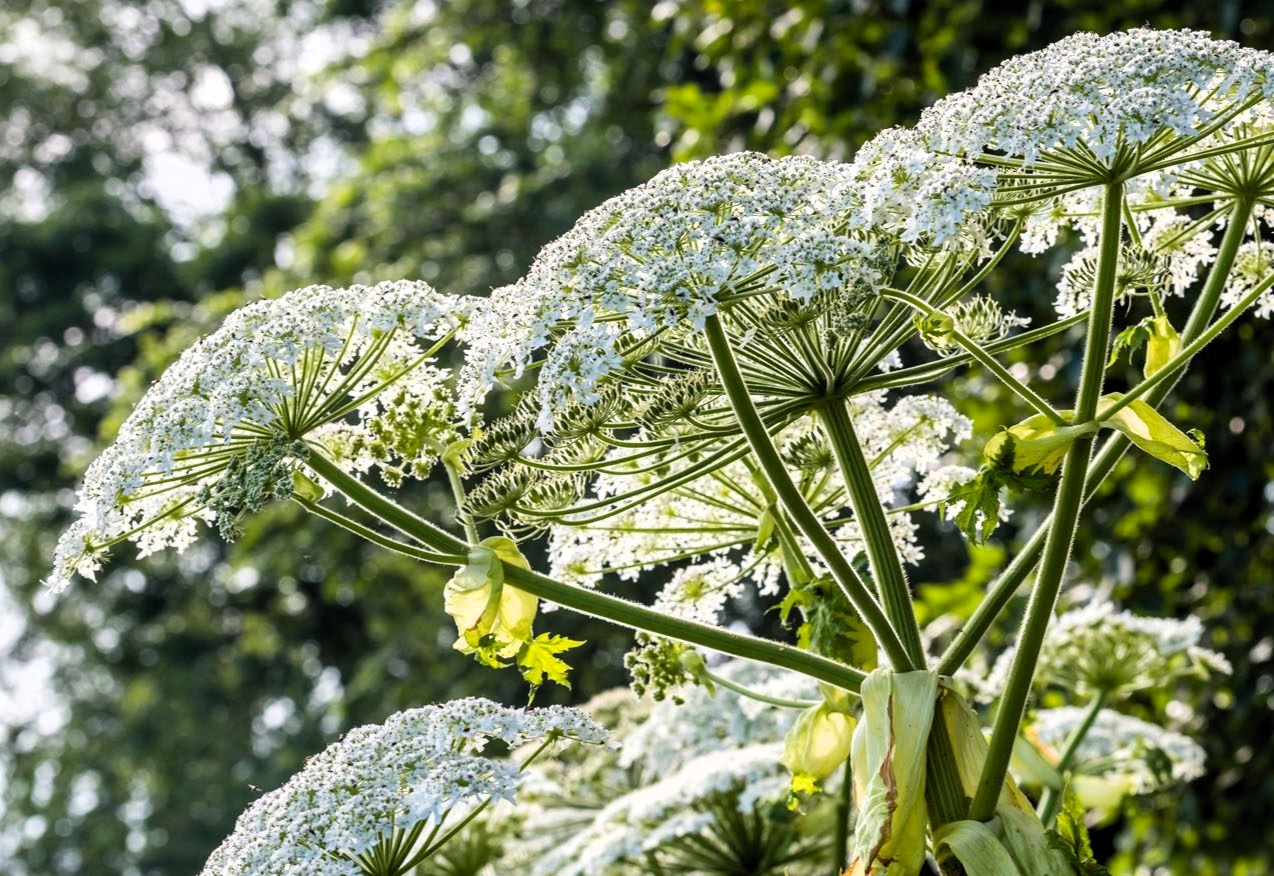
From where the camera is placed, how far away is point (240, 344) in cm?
165

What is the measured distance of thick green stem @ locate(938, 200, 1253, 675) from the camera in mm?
1589

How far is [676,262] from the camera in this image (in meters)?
1.46

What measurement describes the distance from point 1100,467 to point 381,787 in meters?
0.84

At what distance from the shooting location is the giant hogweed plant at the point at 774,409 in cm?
147

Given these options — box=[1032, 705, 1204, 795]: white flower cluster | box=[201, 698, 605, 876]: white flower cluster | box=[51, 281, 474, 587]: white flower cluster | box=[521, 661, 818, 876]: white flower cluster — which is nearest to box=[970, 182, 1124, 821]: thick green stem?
box=[201, 698, 605, 876]: white flower cluster

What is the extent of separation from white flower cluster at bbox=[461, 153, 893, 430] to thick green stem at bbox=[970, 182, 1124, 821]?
0.72 feet

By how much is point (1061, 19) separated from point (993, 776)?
4.27 metres

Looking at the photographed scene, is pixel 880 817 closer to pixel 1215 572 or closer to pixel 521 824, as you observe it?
pixel 521 824

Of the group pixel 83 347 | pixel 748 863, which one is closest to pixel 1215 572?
pixel 748 863

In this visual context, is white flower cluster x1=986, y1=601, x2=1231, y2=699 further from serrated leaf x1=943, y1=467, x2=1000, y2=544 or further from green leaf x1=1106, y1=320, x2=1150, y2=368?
serrated leaf x1=943, y1=467, x2=1000, y2=544

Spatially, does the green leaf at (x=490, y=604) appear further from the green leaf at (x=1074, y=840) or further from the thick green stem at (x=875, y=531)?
the green leaf at (x=1074, y=840)

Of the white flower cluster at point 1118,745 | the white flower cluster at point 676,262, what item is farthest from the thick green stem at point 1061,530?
the white flower cluster at point 1118,745

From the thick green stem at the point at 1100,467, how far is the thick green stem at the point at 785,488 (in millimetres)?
60

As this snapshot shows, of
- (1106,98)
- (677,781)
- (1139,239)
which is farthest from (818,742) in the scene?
(677,781)
